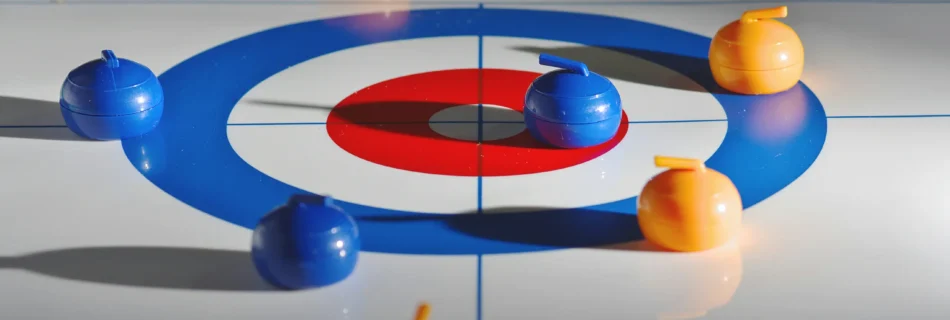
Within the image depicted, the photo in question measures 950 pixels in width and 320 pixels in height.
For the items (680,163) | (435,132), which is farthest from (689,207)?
(435,132)

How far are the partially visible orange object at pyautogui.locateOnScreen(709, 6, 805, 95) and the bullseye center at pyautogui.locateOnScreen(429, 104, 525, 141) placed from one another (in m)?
0.81

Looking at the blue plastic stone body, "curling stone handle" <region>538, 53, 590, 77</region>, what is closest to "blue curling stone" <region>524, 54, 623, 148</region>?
"curling stone handle" <region>538, 53, 590, 77</region>

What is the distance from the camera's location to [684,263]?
2.77 m

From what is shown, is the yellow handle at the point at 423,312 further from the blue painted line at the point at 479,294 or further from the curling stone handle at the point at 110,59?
the curling stone handle at the point at 110,59

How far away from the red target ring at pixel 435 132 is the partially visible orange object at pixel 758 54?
0.46 metres

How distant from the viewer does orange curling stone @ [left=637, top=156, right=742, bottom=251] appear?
270 cm

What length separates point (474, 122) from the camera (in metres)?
3.71

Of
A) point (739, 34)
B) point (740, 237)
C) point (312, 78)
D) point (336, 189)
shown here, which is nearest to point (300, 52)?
point (312, 78)

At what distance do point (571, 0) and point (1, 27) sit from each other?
2785 mm

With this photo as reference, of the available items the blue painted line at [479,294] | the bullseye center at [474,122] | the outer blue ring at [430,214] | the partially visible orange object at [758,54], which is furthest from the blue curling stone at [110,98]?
the partially visible orange object at [758,54]

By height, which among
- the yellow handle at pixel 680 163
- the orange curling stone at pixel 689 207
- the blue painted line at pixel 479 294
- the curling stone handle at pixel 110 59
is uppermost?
the curling stone handle at pixel 110 59

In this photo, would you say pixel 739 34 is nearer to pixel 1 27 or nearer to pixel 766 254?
pixel 766 254

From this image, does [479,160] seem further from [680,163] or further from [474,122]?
[680,163]

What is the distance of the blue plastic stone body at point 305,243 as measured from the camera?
2527mm
